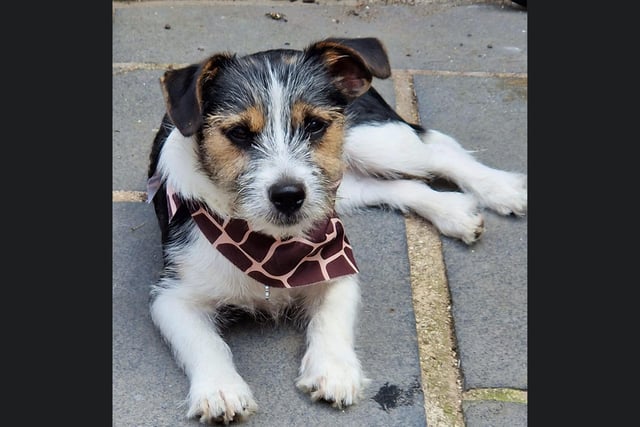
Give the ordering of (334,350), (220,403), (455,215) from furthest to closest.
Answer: (455,215) → (334,350) → (220,403)

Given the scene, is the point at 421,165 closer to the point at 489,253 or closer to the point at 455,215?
the point at 455,215

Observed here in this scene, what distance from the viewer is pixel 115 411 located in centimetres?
341

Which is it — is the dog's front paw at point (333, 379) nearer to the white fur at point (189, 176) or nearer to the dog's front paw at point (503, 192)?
the white fur at point (189, 176)

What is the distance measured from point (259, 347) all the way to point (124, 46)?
337 cm

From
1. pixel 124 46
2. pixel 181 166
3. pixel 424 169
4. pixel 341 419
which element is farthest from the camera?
pixel 124 46

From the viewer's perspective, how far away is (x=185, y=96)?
337cm

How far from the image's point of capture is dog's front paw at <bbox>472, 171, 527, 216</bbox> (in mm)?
4674

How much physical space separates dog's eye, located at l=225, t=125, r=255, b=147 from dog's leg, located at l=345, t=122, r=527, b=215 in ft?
4.44

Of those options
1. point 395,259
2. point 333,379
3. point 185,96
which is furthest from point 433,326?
point 185,96

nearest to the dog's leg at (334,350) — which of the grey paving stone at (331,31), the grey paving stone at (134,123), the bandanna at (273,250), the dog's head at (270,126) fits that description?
the bandanna at (273,250)

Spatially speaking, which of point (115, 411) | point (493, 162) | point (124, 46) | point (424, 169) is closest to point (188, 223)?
point (115, 411)

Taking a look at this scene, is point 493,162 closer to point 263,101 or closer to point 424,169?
point 424,169

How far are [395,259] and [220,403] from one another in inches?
53.5

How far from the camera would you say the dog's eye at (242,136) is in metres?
3.49
